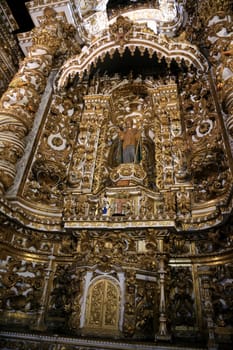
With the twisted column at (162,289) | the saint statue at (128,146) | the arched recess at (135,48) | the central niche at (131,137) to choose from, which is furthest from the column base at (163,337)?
the arched recess at (135,48)

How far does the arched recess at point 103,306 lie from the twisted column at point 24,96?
2.35 meters

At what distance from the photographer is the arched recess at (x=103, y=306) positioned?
3920 mm

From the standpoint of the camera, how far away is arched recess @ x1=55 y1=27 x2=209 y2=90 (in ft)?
21.6

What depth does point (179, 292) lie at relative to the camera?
440 cm

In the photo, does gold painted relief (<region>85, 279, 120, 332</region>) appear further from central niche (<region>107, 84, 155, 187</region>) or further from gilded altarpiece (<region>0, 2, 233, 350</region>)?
central niche (<region>107, 84, 155, 187</region>)

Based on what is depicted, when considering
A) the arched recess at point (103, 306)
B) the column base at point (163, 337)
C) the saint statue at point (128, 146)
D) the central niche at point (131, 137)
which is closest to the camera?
the column base at point (163, 337)

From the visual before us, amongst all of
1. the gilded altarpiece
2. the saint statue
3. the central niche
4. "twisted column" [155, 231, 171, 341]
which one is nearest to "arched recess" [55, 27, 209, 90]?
the gilded altarpiece

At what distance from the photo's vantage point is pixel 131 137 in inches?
268

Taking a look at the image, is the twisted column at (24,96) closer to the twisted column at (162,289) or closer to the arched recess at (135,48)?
the arched recess at (135,48)

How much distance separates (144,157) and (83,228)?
7.95 ft

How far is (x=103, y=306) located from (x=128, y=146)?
145 inches

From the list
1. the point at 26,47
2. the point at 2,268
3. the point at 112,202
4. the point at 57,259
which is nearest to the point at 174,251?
the point at 112,202

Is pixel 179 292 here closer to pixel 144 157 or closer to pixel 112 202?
pixel 112 202

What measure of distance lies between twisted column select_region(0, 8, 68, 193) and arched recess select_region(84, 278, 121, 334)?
7.72 feet
